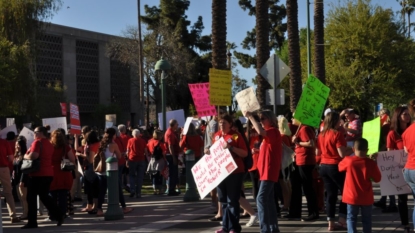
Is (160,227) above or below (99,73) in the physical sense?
below

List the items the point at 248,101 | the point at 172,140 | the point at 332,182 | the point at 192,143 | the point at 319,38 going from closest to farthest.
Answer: the point at 332,182 < the point at 248,101 < the point at 192,143 < the point at 172,140 < the point at 319,38

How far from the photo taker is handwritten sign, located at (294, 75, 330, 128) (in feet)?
37.5

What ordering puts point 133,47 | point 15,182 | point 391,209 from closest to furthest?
point 391,209
point 15,182
point 133,47

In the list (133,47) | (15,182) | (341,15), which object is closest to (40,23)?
(133,47)

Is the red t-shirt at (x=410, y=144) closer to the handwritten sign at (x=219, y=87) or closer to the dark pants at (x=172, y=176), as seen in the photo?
the handwritten sign at (x=219, y=87)

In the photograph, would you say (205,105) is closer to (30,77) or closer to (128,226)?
(128,226)

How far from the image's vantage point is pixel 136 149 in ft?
55.3

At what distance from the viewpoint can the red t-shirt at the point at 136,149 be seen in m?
16.8

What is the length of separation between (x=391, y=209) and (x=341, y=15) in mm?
34937

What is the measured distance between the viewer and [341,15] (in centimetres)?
4603

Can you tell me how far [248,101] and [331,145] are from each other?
1554 millimetres

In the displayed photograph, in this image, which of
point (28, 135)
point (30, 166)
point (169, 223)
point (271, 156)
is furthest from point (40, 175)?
point (271, 156)

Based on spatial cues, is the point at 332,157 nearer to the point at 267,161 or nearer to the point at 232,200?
the point at 267,161

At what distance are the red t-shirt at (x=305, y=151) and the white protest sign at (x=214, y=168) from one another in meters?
1.81
